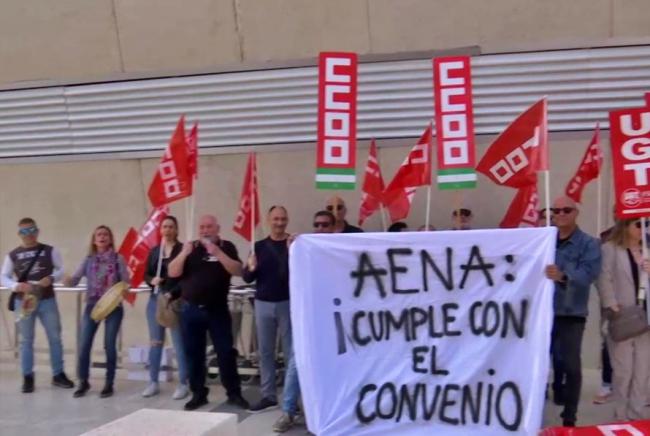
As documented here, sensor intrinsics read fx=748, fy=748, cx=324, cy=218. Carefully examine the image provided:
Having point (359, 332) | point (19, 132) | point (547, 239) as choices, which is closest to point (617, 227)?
point (547, 239)

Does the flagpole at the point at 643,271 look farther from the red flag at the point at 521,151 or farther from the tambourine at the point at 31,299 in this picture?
the tambourine at the point at 31,299

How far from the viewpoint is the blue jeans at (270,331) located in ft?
21.9

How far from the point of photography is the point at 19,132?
10164 millimetres

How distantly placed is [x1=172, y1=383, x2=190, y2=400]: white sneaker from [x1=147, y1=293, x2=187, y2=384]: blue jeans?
→ 50 millimetres

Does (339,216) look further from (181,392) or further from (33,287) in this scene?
(33,287)

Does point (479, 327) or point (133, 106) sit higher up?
point (133, 106)

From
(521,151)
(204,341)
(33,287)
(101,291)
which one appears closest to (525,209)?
(521,151)

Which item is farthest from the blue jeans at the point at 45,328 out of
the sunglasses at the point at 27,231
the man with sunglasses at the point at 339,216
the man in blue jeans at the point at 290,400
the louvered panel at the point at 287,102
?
the man with sunglasses at the point at 339,216

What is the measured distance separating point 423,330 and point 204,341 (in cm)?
237

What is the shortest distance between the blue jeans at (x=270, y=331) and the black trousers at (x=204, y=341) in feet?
1.12

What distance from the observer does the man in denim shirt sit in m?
5.66

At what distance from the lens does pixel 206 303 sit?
682 cm

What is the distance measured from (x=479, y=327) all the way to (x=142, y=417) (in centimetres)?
247

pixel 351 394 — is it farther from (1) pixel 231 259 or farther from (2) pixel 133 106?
(2) pixel 133 106
